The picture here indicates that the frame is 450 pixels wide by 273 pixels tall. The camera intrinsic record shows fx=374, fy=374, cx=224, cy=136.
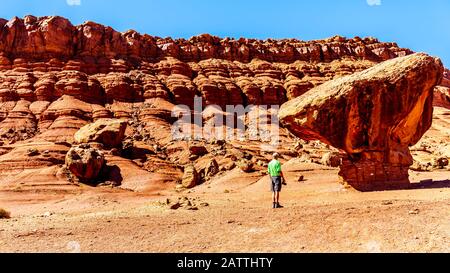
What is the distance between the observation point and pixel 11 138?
43156mm

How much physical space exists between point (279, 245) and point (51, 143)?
123ft

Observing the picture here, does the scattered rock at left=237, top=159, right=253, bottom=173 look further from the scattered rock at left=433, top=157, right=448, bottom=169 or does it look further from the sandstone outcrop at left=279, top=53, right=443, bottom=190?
the scattered rock at left=433, top=157, right=448, bottom=169

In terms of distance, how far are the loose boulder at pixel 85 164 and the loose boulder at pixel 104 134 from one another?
19.7 feet

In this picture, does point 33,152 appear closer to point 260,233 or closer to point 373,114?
point 373,114

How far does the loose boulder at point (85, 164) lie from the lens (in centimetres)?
3111

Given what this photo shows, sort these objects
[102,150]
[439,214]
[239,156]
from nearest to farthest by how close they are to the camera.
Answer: [439,214]
[239,156]
[102,150]

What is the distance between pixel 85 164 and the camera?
3111 centimetres

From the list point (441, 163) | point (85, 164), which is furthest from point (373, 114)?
point (85, 164)

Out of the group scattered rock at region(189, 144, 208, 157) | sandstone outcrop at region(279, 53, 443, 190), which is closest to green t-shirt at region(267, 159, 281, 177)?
sandstone outcrop at region(279, 53, 443, 190)

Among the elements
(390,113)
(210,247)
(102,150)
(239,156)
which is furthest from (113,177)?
(210,247)

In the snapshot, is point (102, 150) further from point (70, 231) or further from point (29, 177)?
point (70, 231)

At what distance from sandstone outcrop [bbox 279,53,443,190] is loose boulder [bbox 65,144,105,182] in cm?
2004

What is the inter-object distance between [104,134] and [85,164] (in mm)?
7701
